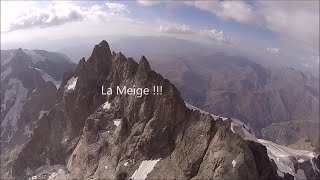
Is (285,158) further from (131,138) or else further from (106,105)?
(106,105)

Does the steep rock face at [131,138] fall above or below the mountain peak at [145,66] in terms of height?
below

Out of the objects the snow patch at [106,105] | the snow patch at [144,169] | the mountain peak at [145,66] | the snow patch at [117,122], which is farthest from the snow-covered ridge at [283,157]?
the snow patch at [106,105]

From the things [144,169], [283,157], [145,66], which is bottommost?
[283,157]

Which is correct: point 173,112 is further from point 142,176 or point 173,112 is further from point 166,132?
point 142,176

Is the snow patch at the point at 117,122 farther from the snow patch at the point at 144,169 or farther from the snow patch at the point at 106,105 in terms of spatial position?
the snow patch at the point at 144,169

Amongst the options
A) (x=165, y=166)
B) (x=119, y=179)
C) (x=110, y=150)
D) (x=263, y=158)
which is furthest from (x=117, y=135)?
(x=263, y=158)

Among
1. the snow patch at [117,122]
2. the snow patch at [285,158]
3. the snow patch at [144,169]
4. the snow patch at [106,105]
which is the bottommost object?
the snow patch at [285,158]

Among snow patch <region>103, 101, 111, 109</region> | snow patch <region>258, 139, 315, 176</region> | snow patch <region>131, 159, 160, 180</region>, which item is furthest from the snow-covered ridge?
snow patch <region>103, 101, 111, 109</region>

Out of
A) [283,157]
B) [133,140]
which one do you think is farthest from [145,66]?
[283,157]
